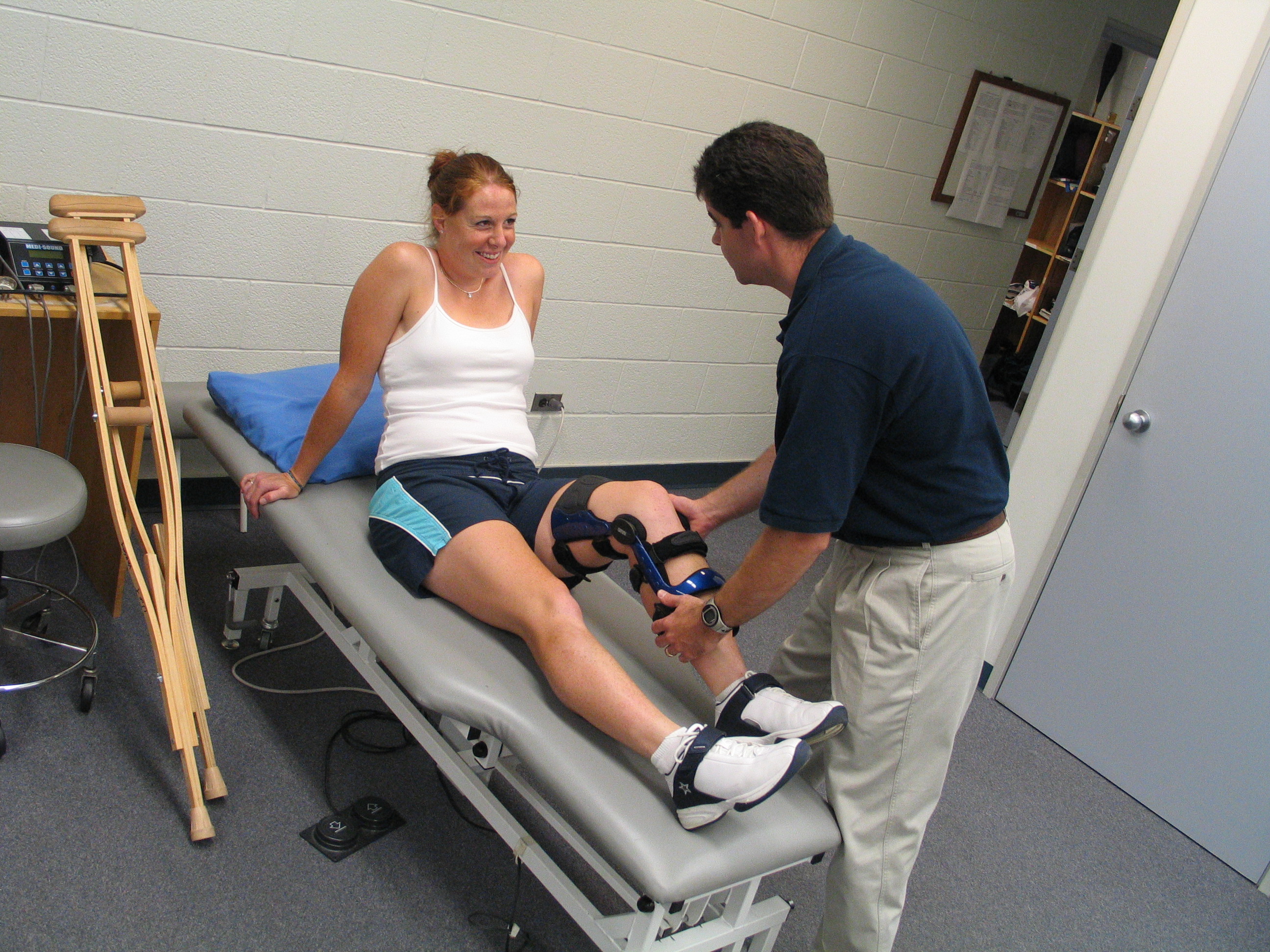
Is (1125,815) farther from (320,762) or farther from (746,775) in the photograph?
(320,762)

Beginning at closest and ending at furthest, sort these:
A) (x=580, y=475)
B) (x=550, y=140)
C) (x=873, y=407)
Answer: (x=873, y=407) → (x=550, y=140) → (x=580, y=475)

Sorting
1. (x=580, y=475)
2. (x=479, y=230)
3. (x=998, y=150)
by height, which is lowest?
(x=580, y=475)

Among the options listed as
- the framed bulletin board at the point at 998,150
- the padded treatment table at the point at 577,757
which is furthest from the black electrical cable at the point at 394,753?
the framed bulletin board at the point at 998,150

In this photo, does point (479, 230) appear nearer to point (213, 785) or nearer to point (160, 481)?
point (160, 481)

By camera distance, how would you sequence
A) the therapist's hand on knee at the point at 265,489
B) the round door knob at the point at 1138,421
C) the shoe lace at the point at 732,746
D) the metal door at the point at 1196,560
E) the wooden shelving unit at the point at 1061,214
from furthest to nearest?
the wooden shelving unit at the point at 1061,214
the round door knob at the point at 1138,421
the metal door at the point at 1196,560
the therapist's hand on knee at the point at 265,489
the shoe lace at the point at 732,746

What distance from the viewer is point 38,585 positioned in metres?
2.25

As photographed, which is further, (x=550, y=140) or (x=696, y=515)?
(x=550, y=140)

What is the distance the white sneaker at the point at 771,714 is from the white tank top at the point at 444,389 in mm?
750

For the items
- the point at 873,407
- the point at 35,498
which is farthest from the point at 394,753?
the point at 873,407

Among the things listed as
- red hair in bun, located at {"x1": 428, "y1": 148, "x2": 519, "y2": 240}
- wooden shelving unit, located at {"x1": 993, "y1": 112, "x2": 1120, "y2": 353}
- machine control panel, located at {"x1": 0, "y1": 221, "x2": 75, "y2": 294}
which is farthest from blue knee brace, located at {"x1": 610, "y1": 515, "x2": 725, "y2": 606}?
wooden shelving unit, located at {"x1": 993, "y1": 112, "x2": 1120, "y2": 353}

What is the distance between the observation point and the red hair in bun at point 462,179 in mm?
1958

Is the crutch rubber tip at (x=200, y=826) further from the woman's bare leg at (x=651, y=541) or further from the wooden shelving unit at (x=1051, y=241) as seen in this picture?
the wooden shelving unit at (x=1051, y=241)

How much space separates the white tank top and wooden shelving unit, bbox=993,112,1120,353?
4.00 m

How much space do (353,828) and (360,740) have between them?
11.2 inches
